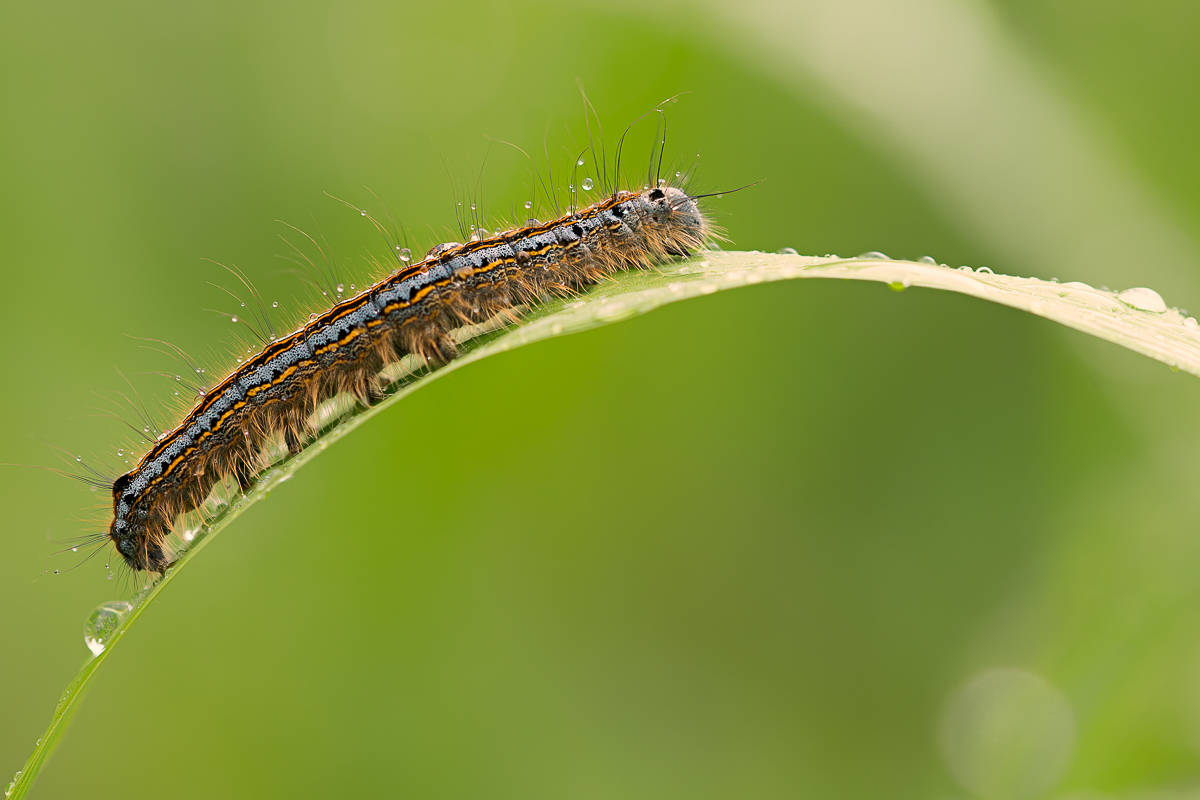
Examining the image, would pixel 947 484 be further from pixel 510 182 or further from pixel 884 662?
pixel 510 182

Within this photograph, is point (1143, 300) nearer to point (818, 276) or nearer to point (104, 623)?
point (818, 276)

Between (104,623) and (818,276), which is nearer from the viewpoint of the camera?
(818,276)

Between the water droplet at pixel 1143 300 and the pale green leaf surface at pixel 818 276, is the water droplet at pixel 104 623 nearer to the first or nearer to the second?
the pale green leaf surface at pixel 818 276

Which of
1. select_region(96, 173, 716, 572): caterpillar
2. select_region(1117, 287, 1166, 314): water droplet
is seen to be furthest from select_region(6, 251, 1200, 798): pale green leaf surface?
select_region(96, 173, 716, 572): caterpillar

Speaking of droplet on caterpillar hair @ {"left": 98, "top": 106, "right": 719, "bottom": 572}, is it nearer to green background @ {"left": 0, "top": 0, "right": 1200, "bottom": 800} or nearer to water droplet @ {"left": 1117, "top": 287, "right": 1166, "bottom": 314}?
green background @ {"left": 0, "top": 0, "right": 1200, "bottom": 800}

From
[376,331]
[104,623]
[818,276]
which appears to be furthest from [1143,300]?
[104,623]

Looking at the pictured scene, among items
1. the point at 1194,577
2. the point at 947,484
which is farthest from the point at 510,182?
the point at 1194,577
